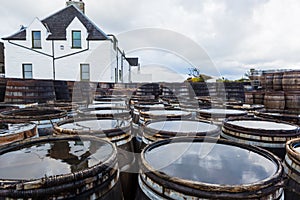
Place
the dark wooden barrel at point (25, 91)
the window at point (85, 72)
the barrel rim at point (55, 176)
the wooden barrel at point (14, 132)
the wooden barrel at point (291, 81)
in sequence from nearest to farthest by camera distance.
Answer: the barrel rim at point (55, 176) → the wooden barrel at point (14, 132) → the dark wooden barrel at point (25, 91) → the wooden barrel at point (291, 81) → the window at point (85, 72)

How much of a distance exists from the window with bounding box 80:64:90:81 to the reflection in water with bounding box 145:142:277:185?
46.9ft

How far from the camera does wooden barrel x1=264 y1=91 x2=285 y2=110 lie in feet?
16.5

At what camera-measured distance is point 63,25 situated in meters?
15.1

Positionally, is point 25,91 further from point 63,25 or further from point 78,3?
point 78,3

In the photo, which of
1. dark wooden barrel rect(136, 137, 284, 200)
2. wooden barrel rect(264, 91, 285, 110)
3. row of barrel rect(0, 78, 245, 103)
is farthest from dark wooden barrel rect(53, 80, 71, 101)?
wooden barrel rect(264, 91, 285, 110)

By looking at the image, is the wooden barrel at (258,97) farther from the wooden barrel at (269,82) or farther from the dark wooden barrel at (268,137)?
the dark wooden barrel at (268,137)

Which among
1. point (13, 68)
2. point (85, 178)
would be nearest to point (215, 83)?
point (85, 178)

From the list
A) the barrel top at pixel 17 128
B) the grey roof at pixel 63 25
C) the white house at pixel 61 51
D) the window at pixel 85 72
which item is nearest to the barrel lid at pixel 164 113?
the barrel top at pixel 17 128

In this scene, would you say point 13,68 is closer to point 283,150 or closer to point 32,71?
point 32,71

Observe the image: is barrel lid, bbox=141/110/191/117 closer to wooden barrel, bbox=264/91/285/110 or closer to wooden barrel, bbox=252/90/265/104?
wooden barrel, bbox=264/91/285/110

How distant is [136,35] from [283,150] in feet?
8.50

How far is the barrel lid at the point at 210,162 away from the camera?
107cm

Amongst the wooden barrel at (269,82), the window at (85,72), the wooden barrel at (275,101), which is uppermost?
the window at (85,72)

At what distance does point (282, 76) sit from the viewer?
623 cm
